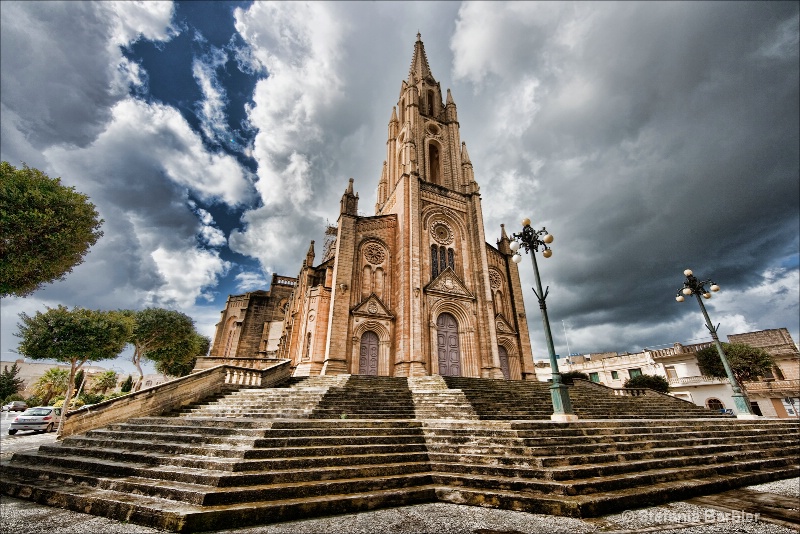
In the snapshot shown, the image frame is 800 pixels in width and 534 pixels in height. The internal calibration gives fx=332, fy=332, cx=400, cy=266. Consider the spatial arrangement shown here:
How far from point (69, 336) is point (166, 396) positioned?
13.0 m

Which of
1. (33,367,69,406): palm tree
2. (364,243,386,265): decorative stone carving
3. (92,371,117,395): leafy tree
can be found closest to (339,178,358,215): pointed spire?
(364,243,386,265): decorative stone carving

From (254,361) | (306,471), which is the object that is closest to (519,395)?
(306,471)

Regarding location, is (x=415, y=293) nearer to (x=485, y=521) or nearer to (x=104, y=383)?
(x=485, y=521)

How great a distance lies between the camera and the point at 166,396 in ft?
34.4

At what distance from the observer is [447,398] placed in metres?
10.4

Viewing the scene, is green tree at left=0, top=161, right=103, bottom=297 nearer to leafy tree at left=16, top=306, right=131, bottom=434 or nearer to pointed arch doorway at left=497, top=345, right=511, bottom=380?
leafy tree at left=16, top=306, right=131, bottom=434

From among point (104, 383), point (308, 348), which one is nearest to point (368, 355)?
point (308, 348)

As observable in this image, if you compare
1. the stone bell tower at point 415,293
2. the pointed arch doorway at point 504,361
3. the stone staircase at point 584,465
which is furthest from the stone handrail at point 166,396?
the pointed arch doorway at point 504,361

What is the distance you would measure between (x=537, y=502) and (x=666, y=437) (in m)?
5.22

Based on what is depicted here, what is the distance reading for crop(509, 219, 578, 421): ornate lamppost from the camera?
8188 millimetres

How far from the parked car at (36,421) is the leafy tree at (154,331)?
11.9 metres

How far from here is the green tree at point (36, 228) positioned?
9867 millimetres

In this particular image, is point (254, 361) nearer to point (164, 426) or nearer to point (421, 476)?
point (164, 426)

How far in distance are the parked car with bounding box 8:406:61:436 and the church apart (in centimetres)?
1148
